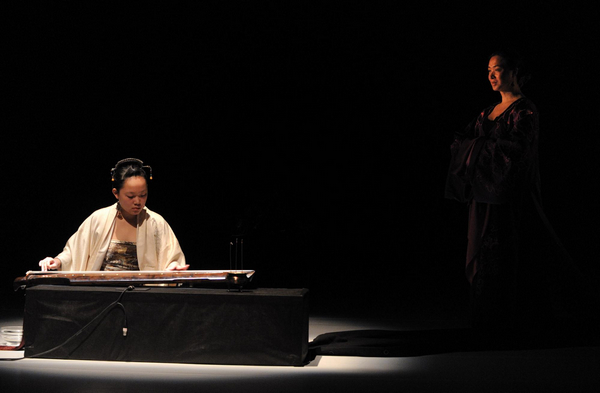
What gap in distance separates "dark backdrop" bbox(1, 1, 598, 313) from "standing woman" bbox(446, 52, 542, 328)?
131cm

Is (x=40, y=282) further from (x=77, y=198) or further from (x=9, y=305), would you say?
(x=77, y=198)

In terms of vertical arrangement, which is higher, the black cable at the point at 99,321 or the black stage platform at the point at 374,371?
the black cable at the point at 99,321

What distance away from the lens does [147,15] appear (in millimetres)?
5750

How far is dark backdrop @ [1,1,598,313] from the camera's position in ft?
18.5

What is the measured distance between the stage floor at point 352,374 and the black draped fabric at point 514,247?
401 mm

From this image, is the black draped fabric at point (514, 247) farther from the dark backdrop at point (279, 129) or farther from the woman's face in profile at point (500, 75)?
the dark backdrop at point (279, 129)

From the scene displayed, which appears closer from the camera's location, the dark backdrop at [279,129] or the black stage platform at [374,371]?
the black stage platform at [374,371]

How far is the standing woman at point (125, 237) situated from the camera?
4.19m

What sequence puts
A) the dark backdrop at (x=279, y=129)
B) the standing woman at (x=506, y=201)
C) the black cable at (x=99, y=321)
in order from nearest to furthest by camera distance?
the black cable at (x=99, y=321), the standing woman at (x=506, y=201), the dark backdrop at (x=279, y=129)

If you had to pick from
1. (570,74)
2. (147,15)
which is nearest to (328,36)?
(147,15)

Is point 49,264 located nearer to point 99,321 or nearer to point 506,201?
point 99,321

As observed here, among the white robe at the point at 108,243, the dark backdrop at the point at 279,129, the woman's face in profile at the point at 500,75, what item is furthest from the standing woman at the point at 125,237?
A: the woman's face in profile at the point at 500,75

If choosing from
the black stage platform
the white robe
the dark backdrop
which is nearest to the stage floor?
the black stage platform

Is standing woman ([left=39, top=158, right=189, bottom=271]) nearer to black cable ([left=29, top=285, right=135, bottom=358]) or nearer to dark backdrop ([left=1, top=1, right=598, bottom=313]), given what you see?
black cable ([left=29, top=285, right=135, bottom=358])
